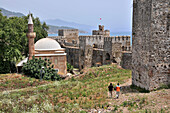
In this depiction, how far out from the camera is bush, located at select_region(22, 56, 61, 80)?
22812 millimetres

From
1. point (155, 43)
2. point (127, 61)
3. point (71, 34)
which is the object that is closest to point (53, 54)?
point (127, 61)

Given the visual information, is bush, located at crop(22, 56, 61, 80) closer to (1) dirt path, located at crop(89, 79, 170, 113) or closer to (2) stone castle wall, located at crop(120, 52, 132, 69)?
(2) stone castle wall, located at crop(120, 52, 132, 69)

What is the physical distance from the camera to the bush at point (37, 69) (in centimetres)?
2281

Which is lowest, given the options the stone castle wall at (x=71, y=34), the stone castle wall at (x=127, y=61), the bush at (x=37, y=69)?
the bush at (x=37, y=69)

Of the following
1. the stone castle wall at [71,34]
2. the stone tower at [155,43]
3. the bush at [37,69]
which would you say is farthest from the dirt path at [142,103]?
the stone castle wall at [71,34]

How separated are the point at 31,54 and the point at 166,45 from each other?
746 inches

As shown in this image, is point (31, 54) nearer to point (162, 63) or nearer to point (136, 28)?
point (136, 28)

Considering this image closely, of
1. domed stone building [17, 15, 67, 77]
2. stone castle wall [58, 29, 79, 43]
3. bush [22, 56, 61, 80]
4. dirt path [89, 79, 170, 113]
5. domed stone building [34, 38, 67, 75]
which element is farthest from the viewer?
stone castle wall [58, 29, 79, 43]

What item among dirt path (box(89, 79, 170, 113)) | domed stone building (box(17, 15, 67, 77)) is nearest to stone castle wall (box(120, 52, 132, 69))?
domed stone building (box(17, 15, 67, 77))

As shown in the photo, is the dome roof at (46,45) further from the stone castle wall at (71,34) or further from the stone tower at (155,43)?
the stone castle wall at (71,34)

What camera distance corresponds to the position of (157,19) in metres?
9.70

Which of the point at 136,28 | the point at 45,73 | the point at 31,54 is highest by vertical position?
the point at 136,28

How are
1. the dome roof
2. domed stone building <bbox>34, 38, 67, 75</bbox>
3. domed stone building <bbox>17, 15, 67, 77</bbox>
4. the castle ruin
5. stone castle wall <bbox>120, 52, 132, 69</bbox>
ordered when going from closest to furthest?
stone castle wall <bbox>120, 52, 132, 69</bbox>
the castle ruin
domed stone building <bbox>17, 15, 67, 77</bbox>
domed stone building <bbox>34, 38, 67, 75</bbox>
the dome roof

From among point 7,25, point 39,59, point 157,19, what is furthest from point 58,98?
point 7,25
